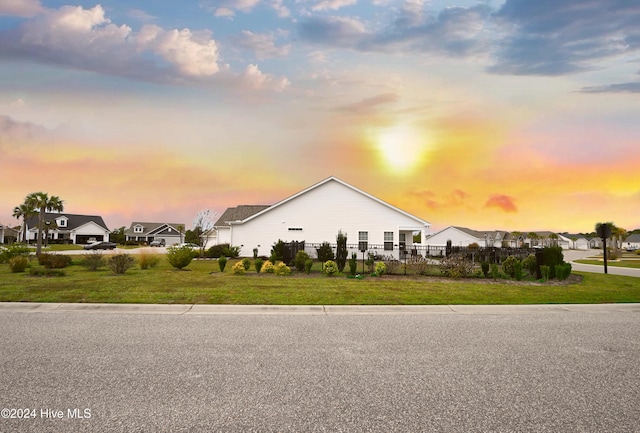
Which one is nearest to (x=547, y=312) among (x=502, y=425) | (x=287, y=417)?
(x=502, y=425)

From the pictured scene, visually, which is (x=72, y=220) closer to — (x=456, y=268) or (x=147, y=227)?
(x=147, y=227)

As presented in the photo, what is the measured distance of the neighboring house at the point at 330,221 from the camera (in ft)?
112

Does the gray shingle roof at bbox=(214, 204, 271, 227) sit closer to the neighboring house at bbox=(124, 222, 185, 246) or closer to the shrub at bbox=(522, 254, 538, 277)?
the shrub at bbox=(522, 254, 538, 277)

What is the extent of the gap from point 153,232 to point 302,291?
9256 centimetres

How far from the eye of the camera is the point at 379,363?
21.0 feet

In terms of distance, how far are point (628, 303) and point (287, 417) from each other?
43.6 feet

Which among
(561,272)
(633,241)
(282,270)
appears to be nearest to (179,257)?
(282,270)

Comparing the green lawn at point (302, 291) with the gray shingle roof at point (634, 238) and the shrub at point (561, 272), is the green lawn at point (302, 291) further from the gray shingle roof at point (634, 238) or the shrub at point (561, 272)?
the gray shingle roof at point (634, 238)

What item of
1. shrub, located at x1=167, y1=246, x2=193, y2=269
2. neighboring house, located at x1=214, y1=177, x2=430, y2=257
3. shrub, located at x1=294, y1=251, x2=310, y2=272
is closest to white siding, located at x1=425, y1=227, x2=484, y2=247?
neighboring house, located at x1=214, y1=177, x2=430, y2=257

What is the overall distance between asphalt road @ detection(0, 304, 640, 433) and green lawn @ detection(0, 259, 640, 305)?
248cm

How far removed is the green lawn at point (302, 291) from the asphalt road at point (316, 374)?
248cm

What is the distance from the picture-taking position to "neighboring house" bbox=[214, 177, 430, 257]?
1340 inches

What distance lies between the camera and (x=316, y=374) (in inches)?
230

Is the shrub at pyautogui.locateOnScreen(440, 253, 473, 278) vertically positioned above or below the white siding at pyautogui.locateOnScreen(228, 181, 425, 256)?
below
